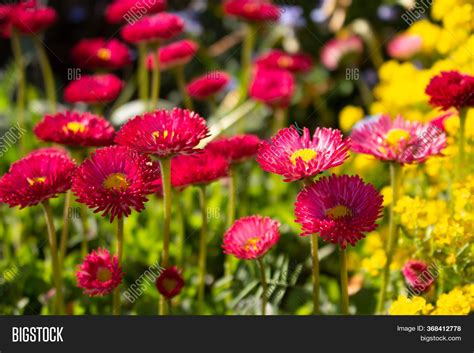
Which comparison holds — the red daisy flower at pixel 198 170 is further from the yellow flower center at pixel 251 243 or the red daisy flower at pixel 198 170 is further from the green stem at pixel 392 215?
the green stem at pixel 392 215

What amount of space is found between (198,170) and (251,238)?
0.17 meters

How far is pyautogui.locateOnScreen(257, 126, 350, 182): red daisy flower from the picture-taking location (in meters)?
0.93

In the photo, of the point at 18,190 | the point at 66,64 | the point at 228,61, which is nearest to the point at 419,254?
the point at 18,190

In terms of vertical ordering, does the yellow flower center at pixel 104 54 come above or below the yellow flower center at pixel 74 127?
above

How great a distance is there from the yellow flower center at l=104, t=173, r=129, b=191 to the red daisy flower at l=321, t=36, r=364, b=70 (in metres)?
1.54

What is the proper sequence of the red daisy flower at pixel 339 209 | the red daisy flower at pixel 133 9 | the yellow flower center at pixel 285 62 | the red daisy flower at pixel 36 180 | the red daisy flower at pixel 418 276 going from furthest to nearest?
the yellow flower center at pixel 285 62
the red daisy flower at pixel 133 9
the red daisy flower at pixel 418 276
the red daisy flower at pixel 36 180
the red daisy flower at pixel 339 209

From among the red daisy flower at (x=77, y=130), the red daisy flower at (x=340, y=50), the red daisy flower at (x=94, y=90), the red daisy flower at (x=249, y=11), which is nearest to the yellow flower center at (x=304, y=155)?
the red daisy flower at (x=77, y=130)

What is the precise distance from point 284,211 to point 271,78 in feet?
1.24

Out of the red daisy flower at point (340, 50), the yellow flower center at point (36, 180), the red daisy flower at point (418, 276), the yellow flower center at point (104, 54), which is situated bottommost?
the red daisy flower at point (418, 276)

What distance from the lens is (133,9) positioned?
5.83ft

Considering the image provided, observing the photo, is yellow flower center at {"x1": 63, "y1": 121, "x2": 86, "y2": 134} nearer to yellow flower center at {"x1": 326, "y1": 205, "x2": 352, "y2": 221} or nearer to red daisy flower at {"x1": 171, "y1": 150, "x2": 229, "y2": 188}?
red daisy flower at {"x1": 171, "y1": 150, "x2": 229, "y2": 188}

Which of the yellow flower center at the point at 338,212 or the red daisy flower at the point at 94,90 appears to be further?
the red daisy flower at the point at 94,90

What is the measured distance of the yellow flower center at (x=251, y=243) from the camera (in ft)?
3.48

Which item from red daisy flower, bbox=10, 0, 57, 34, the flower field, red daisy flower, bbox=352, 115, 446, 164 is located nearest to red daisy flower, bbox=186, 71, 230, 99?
the flower field
